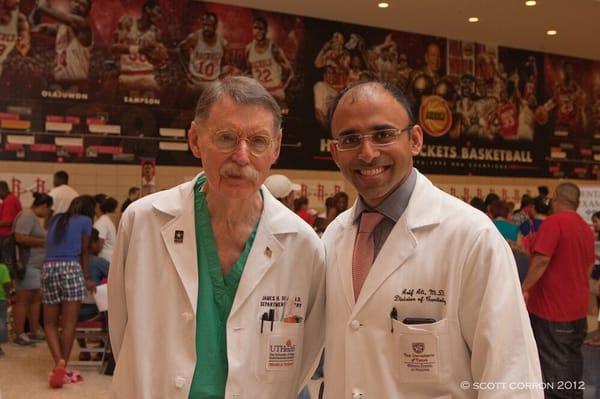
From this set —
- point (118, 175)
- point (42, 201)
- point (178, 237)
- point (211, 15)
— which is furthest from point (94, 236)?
Result: point (178, 237)

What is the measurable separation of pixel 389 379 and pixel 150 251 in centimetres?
99

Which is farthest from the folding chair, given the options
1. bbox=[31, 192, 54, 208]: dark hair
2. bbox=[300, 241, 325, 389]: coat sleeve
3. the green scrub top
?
the green scrub top

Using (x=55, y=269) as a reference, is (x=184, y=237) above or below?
above

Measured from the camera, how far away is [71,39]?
1162cm

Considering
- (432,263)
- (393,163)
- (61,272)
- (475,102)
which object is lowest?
(61,272)

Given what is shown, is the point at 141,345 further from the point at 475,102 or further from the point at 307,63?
the point at 475,102

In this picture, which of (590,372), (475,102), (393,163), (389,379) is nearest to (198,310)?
(389,379)

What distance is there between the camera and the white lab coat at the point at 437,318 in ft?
6.95

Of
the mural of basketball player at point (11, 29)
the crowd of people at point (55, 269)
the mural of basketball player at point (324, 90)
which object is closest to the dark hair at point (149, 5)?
the mural of basketball player at point (11, 29)

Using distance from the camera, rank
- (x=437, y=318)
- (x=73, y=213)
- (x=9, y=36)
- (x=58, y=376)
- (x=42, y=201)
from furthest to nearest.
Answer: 1. (x=9, y=36)
2. (x=42, y=201)
3. (x=73, y=213)
4. (x=58, y=376)
5. (x=437, y=318)

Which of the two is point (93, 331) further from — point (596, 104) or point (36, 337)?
point (596, 104)

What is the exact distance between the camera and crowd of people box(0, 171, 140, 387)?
7.73m

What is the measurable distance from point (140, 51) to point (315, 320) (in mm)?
10378

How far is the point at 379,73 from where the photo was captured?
14469mm
